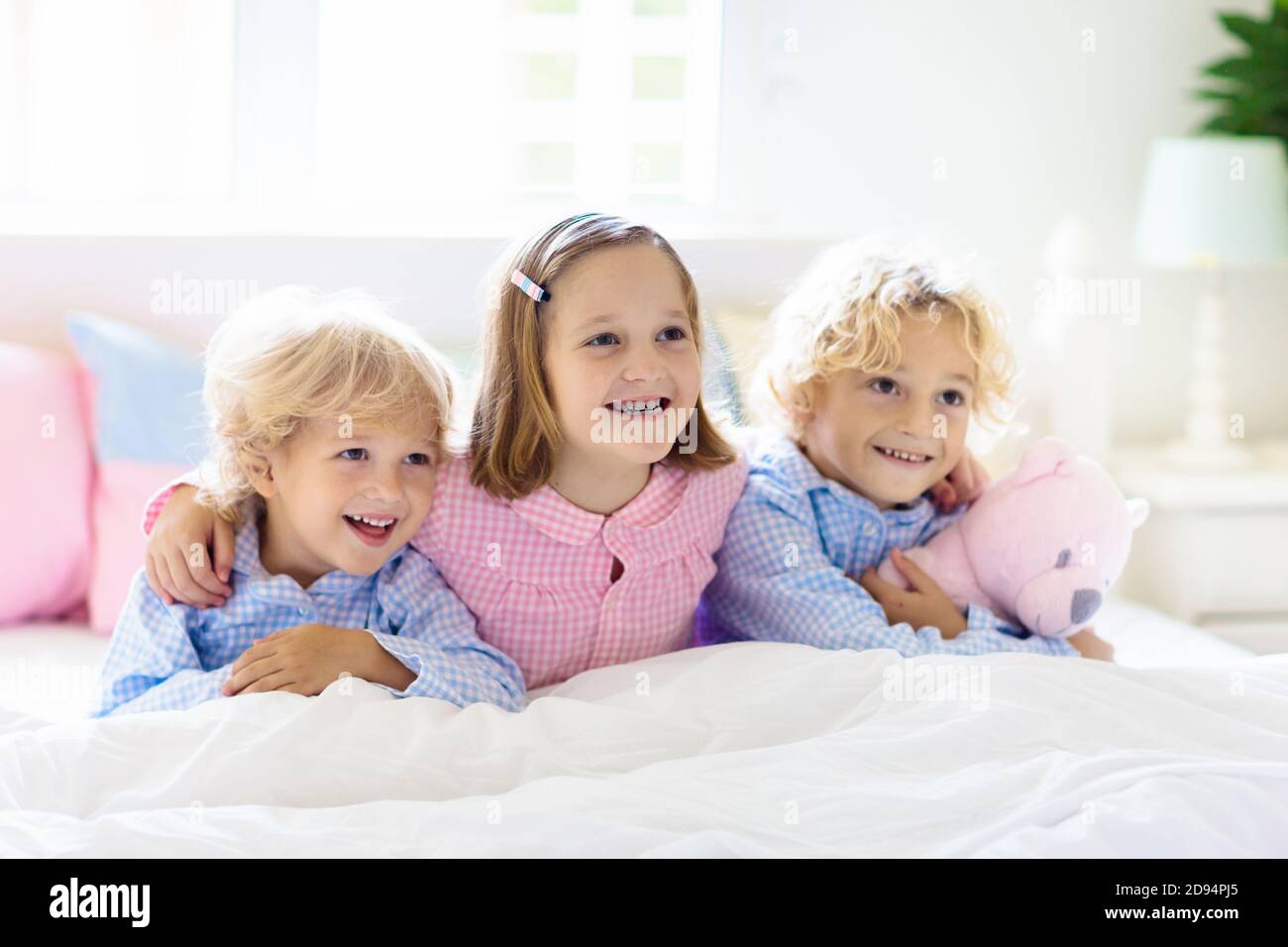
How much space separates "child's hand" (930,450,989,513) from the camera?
5.56ft

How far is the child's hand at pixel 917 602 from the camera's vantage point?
1537 mm

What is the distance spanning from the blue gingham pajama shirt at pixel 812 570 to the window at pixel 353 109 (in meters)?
1.37

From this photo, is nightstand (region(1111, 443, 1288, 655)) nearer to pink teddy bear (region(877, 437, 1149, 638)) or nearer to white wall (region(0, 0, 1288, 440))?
white wall (region(0, 0, 1288, 440))

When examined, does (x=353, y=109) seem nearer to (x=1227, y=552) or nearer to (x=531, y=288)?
(x=531, y=288)

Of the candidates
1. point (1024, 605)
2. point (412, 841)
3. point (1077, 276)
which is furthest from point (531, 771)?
point (1077, 276)

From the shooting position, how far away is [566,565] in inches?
57.7

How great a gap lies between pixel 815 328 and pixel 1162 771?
2.28 feet

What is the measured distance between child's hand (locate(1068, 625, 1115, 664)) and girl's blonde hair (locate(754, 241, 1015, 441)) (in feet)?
0.95

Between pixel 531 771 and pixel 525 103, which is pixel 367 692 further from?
pixel 525 103

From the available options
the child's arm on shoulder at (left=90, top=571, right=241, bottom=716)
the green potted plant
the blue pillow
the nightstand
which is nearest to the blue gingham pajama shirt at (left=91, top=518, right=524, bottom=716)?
the child's arm on shoulder at (left=90, top=571, right=241, bottom=716)

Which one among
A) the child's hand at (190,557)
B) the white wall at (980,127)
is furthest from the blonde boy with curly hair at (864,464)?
the white wall at (980,127)

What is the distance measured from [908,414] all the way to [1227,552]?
1.41m

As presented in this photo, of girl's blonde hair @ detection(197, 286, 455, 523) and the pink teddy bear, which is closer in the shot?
girl's blonde hair @ detection(197, 286, 455, 523)

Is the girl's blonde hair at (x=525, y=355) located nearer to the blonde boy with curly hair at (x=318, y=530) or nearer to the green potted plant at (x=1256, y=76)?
the blonde boy with curly hair at (x=318, y=530)
